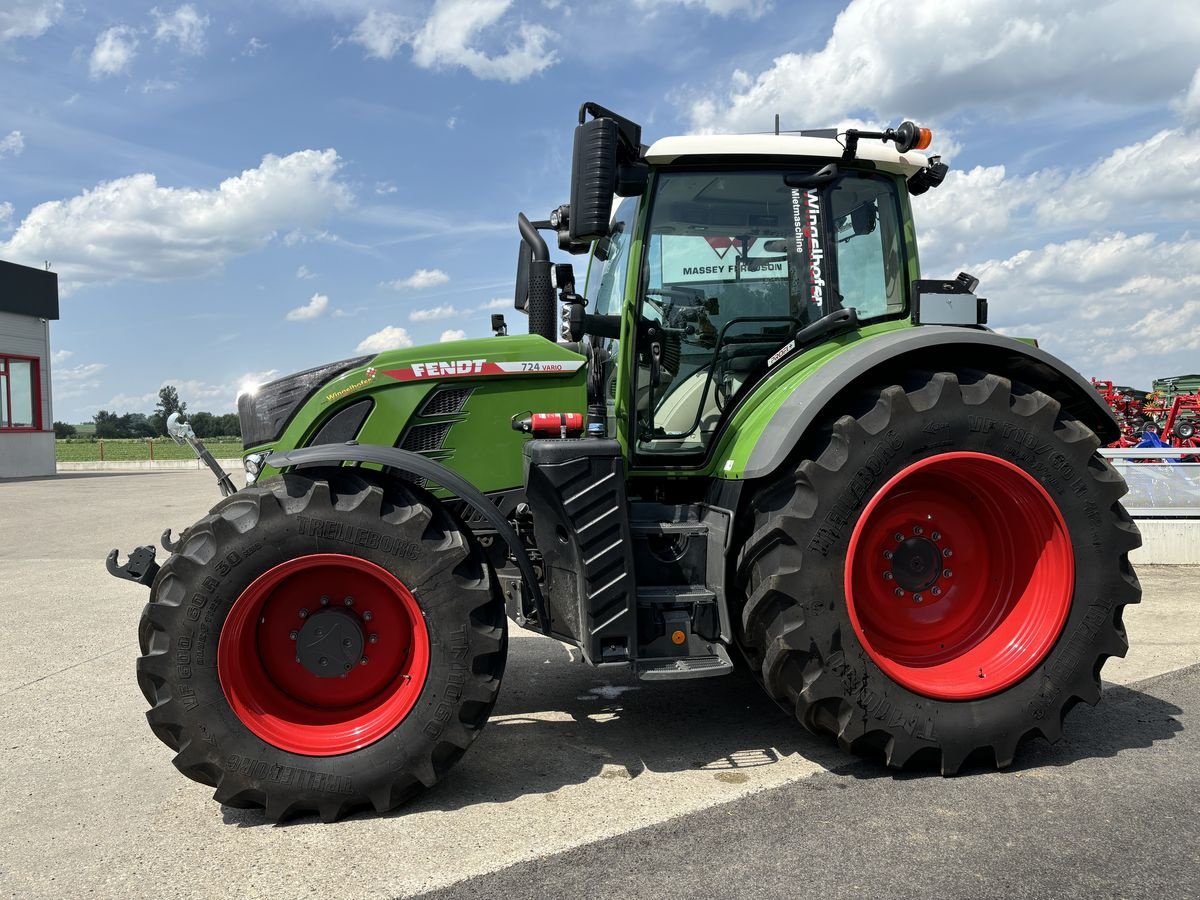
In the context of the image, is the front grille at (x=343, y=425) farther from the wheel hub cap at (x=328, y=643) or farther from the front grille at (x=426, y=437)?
the wheel hub cap at (x=328, y=643)

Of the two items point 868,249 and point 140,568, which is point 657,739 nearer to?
point 140,568

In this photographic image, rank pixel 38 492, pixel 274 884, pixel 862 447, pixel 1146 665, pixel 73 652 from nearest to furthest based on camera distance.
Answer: pixel 274 884 → pixel 862 447 → pixel 1146 665 → pixel 73 652 → pixel 38 492

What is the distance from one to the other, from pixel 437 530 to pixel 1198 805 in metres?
2.95

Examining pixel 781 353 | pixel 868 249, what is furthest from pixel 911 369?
pixel 868 249

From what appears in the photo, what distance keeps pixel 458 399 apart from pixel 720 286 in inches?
51.3

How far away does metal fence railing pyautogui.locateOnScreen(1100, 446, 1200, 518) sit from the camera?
814 centimetres

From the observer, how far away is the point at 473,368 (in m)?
3.83

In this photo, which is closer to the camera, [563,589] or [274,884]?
[274,884]

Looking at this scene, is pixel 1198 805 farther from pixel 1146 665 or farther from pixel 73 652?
pixel 73 652

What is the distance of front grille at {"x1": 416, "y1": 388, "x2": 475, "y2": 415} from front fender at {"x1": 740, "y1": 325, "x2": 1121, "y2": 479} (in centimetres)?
130

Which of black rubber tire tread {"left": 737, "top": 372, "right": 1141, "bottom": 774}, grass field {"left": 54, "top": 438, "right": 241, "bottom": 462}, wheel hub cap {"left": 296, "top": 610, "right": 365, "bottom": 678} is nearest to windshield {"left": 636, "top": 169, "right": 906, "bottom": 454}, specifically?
black rubber tire tread {"left": 737, "top": 372, "right": 1141, "bottom": 774}

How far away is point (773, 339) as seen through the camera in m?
3.99

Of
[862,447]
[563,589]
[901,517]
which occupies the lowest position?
[563,589]

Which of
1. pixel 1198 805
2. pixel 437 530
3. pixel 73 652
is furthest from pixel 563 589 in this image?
pixel 73 652
